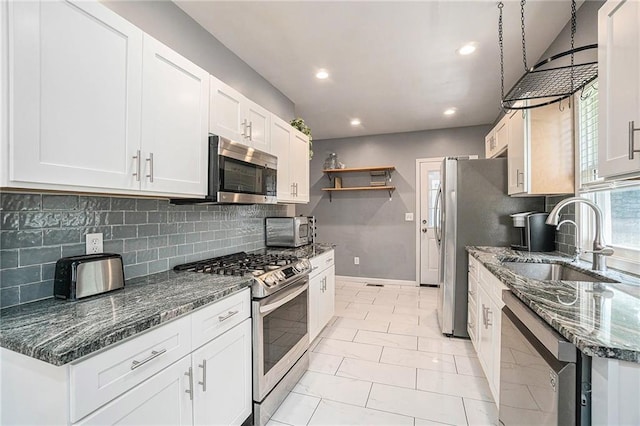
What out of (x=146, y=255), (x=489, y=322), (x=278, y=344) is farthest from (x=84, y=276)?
(x=489, y=322)

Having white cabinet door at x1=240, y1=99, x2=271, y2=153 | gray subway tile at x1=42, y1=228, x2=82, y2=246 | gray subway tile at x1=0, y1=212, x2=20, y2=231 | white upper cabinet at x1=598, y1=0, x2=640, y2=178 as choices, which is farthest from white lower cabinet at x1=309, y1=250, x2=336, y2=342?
white upper cabinet at x1=598, y1=0, x2=640, y2=178

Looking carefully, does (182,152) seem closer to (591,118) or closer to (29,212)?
(29,212)

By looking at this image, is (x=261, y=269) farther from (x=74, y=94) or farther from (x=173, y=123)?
(x=74, y=94)

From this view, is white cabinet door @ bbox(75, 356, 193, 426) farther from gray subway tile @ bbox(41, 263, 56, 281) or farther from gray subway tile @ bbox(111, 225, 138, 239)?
gray subway tile @ bbox(111, 225, 138, 239)

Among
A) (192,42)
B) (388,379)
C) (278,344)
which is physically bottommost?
(388,379)

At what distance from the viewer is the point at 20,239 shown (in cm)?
124

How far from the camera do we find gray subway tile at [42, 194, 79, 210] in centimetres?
132

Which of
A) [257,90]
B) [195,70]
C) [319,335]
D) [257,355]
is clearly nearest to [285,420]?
[257,355]

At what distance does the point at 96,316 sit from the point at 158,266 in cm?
83

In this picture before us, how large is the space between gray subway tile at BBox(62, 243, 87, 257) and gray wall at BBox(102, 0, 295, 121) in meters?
1.30

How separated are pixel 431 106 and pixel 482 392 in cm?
330

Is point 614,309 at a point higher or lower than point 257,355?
higher

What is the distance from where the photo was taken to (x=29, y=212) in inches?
49.8

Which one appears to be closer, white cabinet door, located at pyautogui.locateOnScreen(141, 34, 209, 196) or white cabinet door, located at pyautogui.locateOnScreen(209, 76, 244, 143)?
white cabinet door, located at pyautogui.locateOnScreen(141, 34, 209, 196)
